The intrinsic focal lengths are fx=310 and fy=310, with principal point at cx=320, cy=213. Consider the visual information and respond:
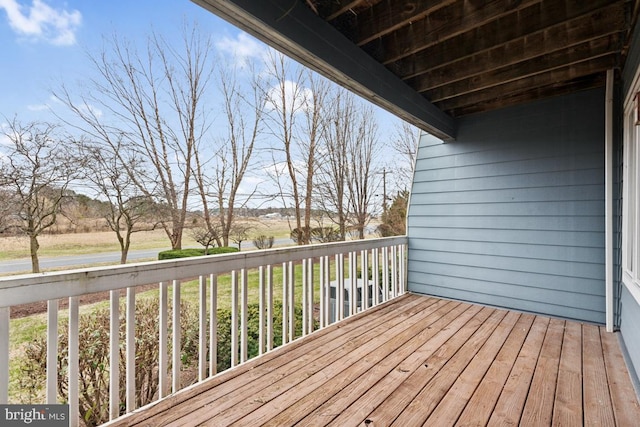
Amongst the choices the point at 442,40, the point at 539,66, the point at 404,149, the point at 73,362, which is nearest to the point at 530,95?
the point at 539,66

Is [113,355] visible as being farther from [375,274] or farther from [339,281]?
[375,274]

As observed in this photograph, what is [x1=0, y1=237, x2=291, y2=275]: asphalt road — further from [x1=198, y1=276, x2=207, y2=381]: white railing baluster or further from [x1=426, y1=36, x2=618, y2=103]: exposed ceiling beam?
[x1=426, y1=36, x2=618, y2=103]: exposed ceiling beam

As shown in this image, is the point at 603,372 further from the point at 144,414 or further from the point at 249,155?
the point at 249,155

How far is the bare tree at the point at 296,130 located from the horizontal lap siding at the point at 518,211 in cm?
244

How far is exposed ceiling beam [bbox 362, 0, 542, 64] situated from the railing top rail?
1.88 meters

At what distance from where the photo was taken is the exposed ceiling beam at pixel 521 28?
2102 millimetres

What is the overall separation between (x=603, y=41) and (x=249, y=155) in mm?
4589

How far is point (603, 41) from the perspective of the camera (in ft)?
8.21

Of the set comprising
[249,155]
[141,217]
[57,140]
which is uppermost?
[249,155]

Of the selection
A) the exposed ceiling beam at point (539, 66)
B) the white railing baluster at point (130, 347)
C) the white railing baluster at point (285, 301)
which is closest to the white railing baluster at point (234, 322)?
the white railing baluster at point (285, 301)

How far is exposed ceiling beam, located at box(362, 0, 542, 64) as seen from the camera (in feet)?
6.72

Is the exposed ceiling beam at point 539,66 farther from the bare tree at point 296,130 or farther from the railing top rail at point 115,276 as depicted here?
the bare tree at point 296,130

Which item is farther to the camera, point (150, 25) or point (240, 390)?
point (150, 25)

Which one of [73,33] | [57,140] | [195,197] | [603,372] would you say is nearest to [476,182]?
[603,372]
